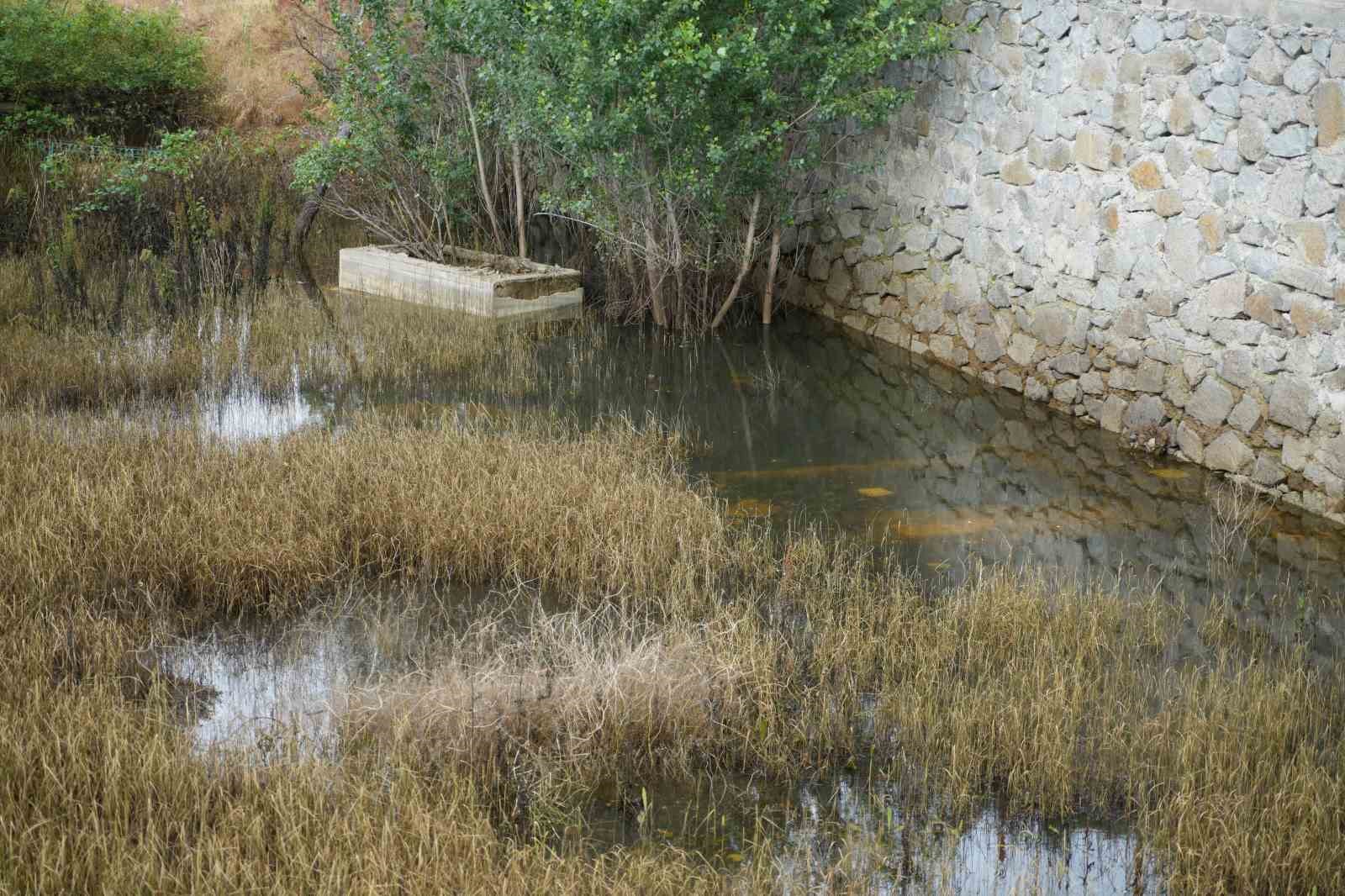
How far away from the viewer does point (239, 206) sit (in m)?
13.6

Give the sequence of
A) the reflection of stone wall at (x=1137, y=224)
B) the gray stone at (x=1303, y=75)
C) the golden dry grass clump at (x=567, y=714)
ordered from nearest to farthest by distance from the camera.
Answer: the golden dry grass clump at (x=567, y=714), the gray stone at (x=1303, y=75), the reflection of stone wall at (x=1137, y=224)

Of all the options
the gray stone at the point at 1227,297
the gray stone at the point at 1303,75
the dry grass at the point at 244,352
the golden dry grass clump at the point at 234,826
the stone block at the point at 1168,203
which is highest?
the gray stone at the point at 1303,75

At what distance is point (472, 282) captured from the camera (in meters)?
A: 11.6

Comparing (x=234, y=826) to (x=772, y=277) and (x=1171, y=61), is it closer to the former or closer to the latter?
(x=1171, y=61)

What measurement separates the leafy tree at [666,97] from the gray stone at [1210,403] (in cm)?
320

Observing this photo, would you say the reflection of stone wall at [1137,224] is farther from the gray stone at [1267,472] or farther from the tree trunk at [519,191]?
the tree trunk at [519,191]

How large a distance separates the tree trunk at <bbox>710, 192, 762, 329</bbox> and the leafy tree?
2 cm

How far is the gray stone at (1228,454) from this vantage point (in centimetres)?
742

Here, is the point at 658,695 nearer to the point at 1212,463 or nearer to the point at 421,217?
the point at 1212,463

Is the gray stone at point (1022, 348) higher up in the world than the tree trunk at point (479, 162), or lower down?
lower down

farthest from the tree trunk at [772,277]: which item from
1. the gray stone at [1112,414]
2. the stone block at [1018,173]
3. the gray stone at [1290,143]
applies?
the gray stone at [1290,143]

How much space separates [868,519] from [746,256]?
168 inches

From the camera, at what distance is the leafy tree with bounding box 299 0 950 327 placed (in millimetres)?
9406

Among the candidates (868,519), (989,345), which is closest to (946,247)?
(989,345)
